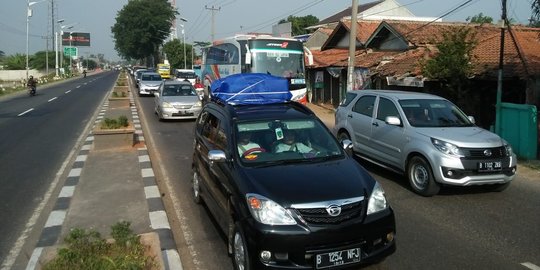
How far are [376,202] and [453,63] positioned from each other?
1101cm

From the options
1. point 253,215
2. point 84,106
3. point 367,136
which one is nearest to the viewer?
point 253,215

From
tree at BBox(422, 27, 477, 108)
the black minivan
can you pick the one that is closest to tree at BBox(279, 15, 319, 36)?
tree at BBox(422, 27, 477, 108)

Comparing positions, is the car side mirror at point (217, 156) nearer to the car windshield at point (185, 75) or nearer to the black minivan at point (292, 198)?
the black minivan at point (292, 198)

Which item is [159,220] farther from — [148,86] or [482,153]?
[148,86]

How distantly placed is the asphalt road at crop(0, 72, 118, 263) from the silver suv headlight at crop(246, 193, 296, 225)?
9.71ft

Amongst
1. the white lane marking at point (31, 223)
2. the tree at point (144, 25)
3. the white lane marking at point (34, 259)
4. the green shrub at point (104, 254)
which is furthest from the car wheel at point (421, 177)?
the tree at point (144, 25)

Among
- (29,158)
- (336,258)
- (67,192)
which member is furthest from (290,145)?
(29,158)

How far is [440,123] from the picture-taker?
8188 millimetres

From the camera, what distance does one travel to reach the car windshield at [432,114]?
8.20 m

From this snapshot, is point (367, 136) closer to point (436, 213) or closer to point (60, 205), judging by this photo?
point (436, 213)

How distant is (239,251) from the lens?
4492 millimetres

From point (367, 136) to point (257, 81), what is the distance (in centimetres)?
254

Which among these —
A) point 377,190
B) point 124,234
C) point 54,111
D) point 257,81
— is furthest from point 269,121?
point 54,111

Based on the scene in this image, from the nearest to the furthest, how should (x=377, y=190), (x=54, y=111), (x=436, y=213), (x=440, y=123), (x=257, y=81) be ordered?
(x=377, y=190), (x=436, y=213), (x=440, y=123), (x=257, y=81), (x=54, y=111)
